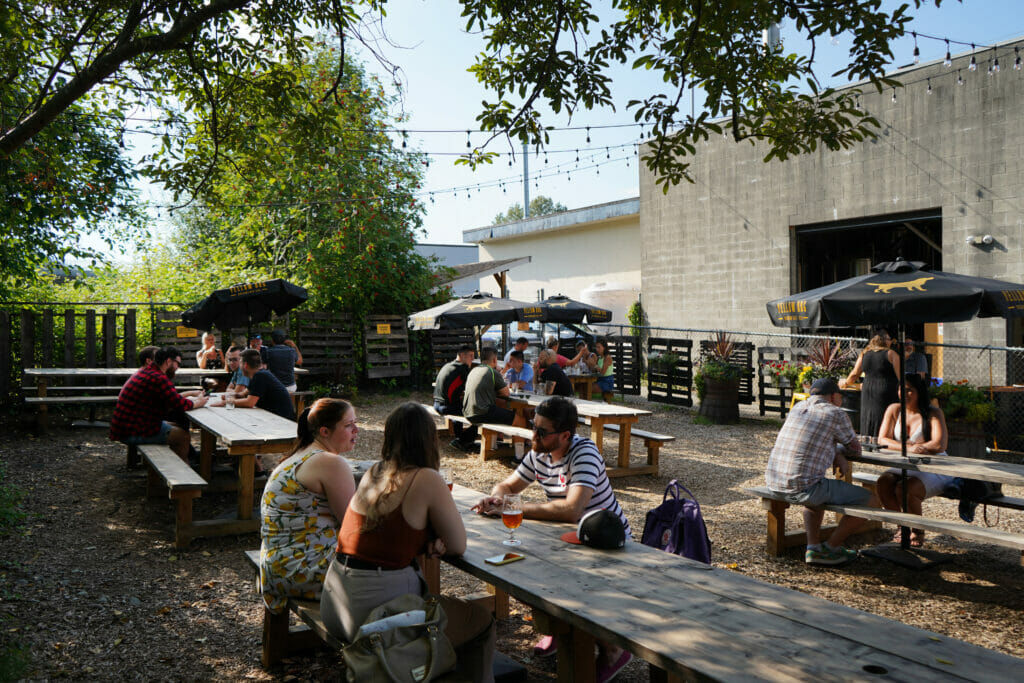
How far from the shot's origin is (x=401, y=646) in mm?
2830

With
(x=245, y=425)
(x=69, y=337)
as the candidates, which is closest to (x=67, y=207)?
(x=69, y=337)

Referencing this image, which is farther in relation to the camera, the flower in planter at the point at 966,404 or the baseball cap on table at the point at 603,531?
the flower in planter at the point at 966,404

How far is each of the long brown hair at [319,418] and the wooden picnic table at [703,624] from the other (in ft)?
3.10

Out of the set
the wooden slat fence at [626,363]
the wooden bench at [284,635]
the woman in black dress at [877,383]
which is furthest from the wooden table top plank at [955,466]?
the wooden slat fence at [626,363]

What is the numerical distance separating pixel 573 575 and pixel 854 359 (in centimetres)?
1092

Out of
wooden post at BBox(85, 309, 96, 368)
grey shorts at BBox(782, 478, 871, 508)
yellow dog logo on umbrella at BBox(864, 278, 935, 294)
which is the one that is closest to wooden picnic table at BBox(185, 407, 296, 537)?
grey shorts at BBox(782, 478, 871, 508)

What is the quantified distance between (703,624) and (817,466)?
3.40 metres

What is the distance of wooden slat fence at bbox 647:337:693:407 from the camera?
1446 cm

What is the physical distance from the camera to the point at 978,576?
5.43 meters

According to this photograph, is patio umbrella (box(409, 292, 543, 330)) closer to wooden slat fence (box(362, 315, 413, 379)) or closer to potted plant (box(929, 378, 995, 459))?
wooden slat fence (box(362, 315, 413, 379))

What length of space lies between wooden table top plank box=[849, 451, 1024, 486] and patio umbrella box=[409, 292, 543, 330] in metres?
6.77

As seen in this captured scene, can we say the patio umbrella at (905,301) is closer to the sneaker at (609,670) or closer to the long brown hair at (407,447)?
the sneaker at (609,670)

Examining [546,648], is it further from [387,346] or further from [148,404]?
[387,346]

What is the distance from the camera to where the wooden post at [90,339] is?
1305 cm
